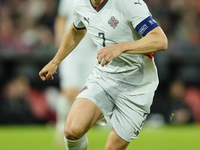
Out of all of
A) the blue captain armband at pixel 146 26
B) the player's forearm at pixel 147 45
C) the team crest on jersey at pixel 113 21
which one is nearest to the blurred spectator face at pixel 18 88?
the team crest on jersey at pixel 113 21

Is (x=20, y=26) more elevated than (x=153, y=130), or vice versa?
(x=20, y=26)

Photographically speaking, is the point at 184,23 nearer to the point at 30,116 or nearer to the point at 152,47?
the point at 30,116

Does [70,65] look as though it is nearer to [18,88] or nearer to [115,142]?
[18,88]

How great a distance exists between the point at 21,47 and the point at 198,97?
4626 millimetres

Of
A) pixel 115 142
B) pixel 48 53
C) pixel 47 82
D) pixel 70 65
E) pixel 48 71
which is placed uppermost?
pixel 48 71

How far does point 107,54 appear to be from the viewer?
3518 millimetres

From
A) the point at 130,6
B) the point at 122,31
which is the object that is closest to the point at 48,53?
the point at 122,31

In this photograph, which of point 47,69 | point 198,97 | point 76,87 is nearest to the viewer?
point 47,69

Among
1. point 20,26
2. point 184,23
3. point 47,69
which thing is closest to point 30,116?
point 20,26

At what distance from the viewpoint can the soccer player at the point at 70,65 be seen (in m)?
7.30

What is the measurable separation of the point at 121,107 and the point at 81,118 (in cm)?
48

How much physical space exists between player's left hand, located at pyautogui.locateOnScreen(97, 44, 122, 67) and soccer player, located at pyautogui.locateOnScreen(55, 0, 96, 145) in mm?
3732

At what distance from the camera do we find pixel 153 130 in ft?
32.7

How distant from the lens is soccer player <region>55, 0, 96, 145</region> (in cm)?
730
